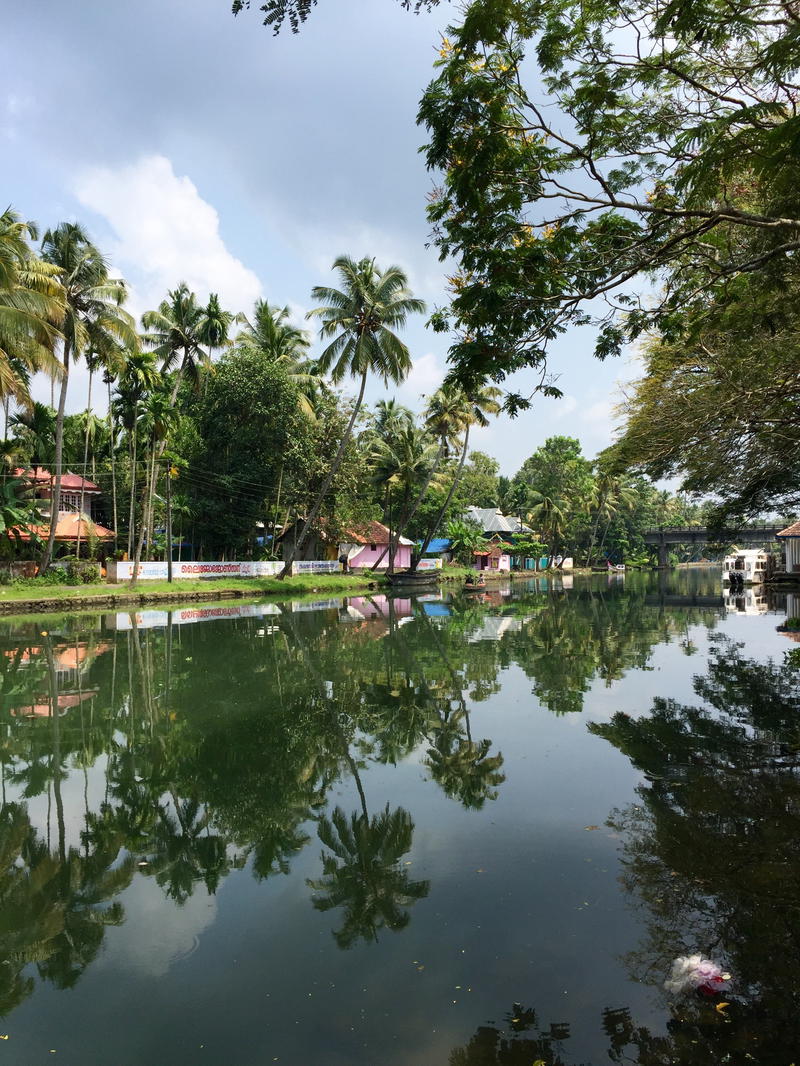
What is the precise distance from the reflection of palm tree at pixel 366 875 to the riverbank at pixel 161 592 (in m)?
21.6

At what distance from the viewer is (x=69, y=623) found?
2114cm

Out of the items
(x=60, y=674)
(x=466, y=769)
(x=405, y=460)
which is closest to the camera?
(x=466, y=769)

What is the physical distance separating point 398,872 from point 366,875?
0.24 m

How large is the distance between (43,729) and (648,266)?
917cm

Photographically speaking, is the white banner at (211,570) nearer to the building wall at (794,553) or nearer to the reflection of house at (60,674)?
the reflection of house at (60,674)

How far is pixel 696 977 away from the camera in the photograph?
363 cm

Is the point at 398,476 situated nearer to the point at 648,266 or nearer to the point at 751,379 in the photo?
the point at 751,379

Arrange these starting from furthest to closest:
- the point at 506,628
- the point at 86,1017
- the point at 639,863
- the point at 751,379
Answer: the point at 506,628 → the point at 751,379 → the point at 639,863 → the point at 86,1017

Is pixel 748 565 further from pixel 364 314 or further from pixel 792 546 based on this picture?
pixel 364 314

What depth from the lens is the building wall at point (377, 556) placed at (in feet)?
171

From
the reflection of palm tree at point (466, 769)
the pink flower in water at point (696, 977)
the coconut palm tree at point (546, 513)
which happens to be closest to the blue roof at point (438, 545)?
the coconut palm tree at point (546, 513)

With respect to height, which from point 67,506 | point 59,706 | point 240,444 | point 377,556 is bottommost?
point 59,706

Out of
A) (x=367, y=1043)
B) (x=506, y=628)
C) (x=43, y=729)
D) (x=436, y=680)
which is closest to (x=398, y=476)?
(x=506, y=628)

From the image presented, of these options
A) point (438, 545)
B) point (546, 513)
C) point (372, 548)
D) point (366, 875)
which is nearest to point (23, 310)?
point (366, 875)
